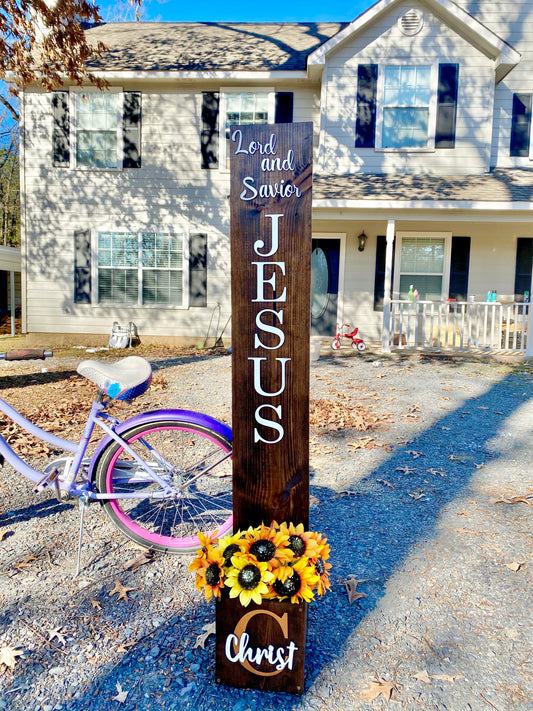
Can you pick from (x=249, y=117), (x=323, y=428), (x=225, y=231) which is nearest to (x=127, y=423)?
(x=323, y=428)

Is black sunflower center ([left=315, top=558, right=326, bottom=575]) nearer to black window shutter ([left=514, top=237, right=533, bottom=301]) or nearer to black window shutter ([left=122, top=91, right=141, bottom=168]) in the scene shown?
black window shutter ([left=514, top=237, right=533, bottom=301])

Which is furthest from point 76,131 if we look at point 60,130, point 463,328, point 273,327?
point 273,327

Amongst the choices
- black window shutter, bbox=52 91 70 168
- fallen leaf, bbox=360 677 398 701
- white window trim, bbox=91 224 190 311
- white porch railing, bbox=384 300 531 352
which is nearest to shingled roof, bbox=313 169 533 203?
white porch railing, bbox=384 300 531 352

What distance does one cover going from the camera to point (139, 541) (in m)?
2.65

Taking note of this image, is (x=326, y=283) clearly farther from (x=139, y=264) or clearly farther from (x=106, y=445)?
(x=106, y=445)

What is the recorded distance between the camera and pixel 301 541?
69.6 inches

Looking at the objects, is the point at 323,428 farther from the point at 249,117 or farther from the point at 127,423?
the point at 249,117

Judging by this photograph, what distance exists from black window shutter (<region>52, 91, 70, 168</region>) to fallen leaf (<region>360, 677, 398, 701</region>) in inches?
459

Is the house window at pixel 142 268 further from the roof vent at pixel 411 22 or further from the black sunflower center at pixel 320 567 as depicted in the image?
the black sunflower center at pixel 320 567

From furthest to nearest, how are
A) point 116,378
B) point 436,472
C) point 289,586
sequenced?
point 436,472
point 116,378
point 289,586

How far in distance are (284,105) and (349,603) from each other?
34.2 ft

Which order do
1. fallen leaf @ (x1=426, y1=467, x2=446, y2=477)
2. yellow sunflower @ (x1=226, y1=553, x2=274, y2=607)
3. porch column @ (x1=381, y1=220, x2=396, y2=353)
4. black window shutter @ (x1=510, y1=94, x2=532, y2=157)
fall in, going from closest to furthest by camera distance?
1. yellow sunflower @ (x1=226, y1=553, x2=274, y2=607)
2. fallen leaf @ (x1=426, y1=467, x2=446, y2=477)
3. porch column @ (x1=381, y1=220, x2=396, y2=353)
4. black window shutter @ (x1=510, y1=94, x2=532, y2=157)

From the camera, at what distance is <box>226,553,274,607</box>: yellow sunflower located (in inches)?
67.5

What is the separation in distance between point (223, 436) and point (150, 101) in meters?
10.4
